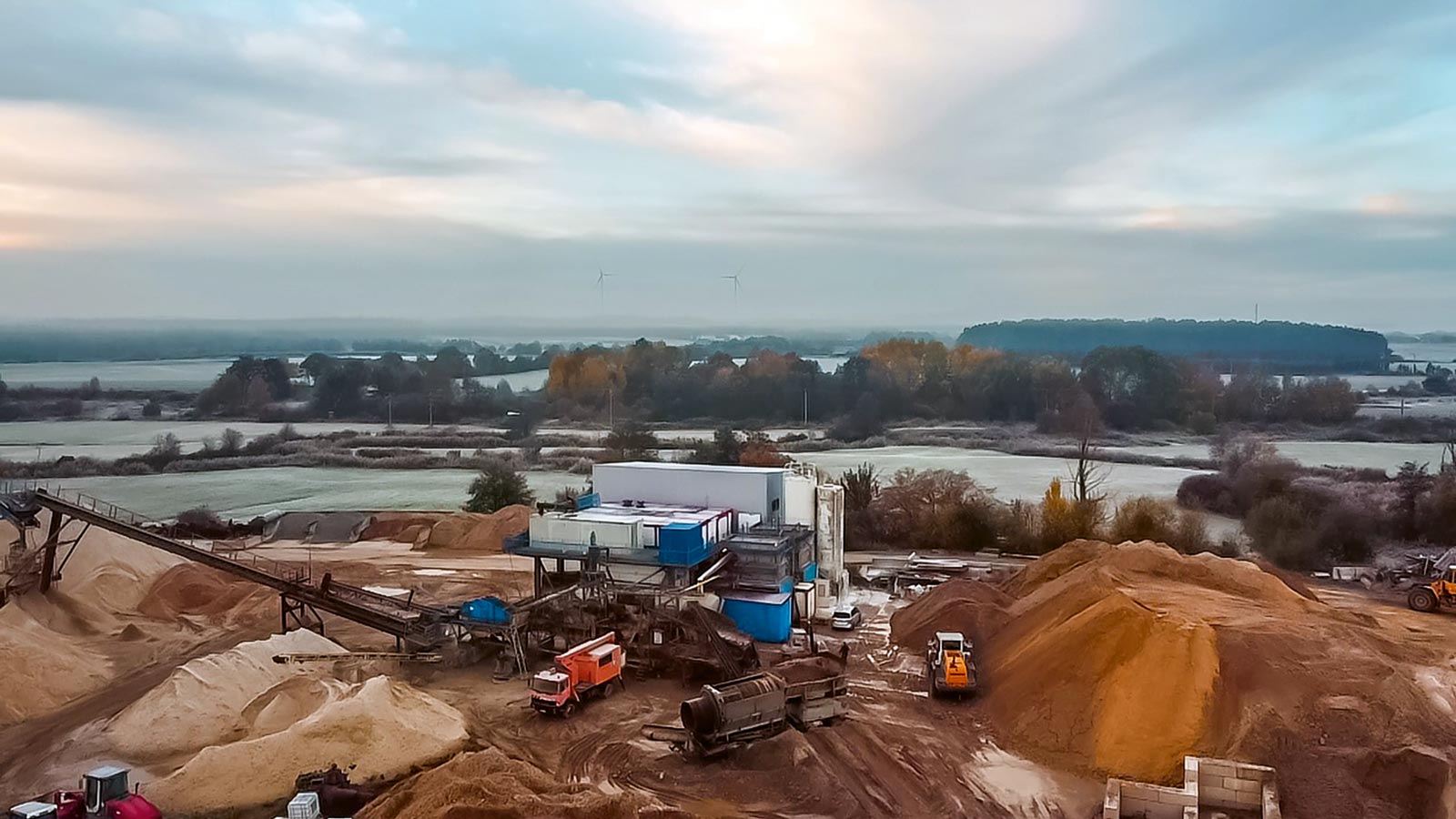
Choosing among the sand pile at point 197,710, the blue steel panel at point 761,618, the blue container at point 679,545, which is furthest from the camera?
the blue steel panel at point 761,618

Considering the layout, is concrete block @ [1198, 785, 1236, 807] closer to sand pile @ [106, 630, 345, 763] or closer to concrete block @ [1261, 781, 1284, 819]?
concrete block @ [1261, 781, 1284, 819]

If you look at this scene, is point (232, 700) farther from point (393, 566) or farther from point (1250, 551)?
point (1250, 551)

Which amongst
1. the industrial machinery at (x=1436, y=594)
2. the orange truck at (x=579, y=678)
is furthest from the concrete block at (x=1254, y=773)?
the industrial machinery at (x=1436, y=594)

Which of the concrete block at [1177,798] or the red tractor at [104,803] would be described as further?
the concrete block at [1177,798]

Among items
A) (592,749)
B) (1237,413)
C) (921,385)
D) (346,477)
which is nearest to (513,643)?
(592,749)

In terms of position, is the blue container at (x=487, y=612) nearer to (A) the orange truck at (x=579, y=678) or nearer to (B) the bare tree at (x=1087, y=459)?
(A) the orange truck at (x=579, y=678)

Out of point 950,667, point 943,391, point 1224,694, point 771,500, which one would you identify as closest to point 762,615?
point 771,500
